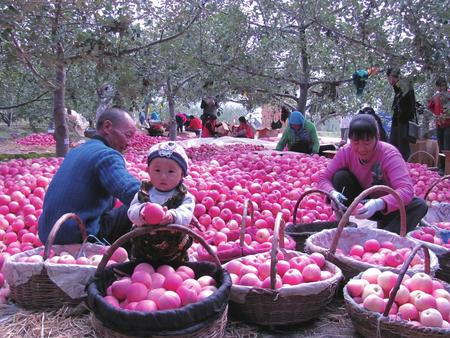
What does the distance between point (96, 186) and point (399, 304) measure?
2.08 metres

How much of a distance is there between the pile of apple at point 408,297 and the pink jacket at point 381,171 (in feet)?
3.72

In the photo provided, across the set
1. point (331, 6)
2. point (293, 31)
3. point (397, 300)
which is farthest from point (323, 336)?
point (293, 31)

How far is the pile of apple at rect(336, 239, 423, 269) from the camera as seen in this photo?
2.92 m

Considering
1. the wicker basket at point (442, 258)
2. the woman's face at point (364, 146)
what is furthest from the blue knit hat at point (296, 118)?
the wicker basket at point (442, 258)

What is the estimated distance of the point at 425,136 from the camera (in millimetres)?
10680

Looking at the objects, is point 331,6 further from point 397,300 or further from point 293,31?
point 397,300

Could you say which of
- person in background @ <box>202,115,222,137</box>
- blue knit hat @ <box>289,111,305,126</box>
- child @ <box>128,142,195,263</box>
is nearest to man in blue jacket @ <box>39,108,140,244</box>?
child @ <box>128,142,195,263</box>

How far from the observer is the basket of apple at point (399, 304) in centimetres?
220

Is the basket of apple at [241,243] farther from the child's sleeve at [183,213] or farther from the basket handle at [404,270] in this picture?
the basket handle at [404,270]

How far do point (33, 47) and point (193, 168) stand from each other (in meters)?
2.65

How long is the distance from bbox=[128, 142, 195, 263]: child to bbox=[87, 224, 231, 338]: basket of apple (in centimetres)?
6

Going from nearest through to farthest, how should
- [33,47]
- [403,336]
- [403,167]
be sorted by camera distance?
[403,336] → [403,167] → [33,47]

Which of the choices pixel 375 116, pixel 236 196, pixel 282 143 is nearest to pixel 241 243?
pixel 236 196

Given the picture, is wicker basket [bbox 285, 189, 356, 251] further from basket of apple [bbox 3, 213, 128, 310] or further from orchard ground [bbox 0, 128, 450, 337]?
basket of apple [bbox 3, 213, 128, 310]
